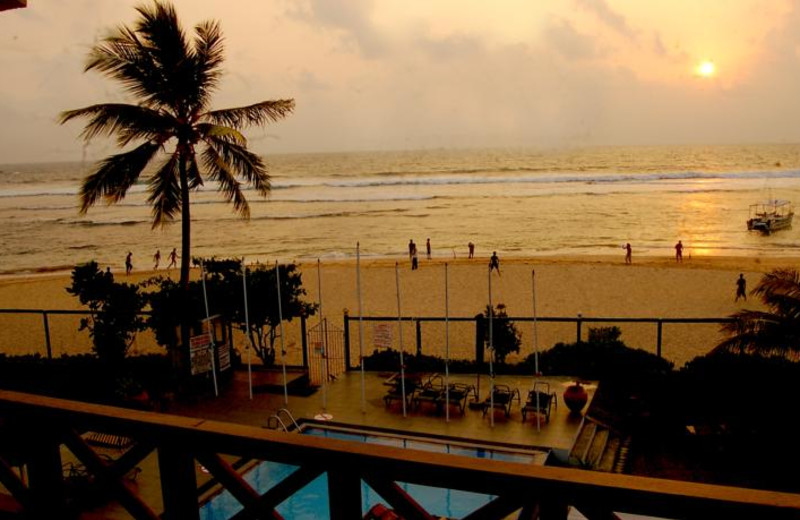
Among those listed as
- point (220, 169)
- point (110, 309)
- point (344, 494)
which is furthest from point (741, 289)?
point (344, 494)

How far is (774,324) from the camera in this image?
1327 centimetres

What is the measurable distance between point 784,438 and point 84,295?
637 inches

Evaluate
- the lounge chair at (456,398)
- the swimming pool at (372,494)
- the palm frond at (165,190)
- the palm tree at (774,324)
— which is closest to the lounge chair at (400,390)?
the lounge chair at (456,398)

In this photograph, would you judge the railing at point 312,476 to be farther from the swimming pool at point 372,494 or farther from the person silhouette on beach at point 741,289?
the person silhouette on beach at point 741,289

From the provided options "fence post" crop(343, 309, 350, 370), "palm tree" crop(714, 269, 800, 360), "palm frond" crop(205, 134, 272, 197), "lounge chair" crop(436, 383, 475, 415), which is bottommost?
"lounge chair" crop(436, 383, 475, 415)

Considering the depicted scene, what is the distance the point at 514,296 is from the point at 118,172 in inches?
684

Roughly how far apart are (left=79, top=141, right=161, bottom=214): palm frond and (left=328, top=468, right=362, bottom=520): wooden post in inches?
607

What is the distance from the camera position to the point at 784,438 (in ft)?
38.4

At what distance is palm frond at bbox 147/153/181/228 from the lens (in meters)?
16.6

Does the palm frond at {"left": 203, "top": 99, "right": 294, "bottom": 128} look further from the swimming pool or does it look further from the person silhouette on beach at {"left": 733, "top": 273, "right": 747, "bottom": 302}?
the person silhouette on beach at {"left": 733, "top": 273, "right": 747, "bottom": 302}

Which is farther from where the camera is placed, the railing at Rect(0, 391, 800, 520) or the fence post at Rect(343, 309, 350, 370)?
the fence post at Rect(343, 309, 350, 370)

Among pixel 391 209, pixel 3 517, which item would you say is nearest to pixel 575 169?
pixel 391 209

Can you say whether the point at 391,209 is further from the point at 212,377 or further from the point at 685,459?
the point at 685,459

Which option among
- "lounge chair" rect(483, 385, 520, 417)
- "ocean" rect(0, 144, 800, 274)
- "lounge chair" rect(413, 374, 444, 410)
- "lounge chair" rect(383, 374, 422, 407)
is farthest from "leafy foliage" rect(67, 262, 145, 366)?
"ocean" rect(0, 144, 800, 274)
